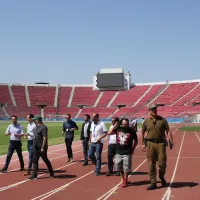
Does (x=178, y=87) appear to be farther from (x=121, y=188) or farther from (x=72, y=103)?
(x=121, y=188)

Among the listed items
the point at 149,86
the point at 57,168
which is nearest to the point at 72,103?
the point at 149,86

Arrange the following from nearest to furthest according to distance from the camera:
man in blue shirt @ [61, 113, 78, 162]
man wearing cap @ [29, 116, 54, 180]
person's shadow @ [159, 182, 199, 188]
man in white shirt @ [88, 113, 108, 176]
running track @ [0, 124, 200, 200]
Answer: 1. running track @ [0, 124, 200, 200]
2. person's shadow @ [159, 182, 199, 188]
3. man wearing cap @ [29, 116, 54, 180]
4. man in white shirt @ [88, 113, 108, 176]
5. man in blue shirt @ [61, 113, 78, 162]

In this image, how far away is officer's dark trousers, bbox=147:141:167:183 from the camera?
25.7 feet

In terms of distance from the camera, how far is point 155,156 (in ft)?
26.2

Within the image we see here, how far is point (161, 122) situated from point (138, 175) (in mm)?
2552

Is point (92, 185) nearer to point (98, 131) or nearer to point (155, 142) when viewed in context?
point (155, 142)

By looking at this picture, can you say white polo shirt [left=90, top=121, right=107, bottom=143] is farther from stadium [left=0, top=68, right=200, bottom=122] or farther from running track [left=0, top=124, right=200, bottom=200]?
stadium [left=0, top=68, right=200, bottom=122]

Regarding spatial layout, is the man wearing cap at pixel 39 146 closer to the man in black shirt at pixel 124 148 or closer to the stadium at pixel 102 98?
the man in black shirt at pixel 124 148

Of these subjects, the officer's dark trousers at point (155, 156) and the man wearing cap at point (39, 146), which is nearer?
the officer's dark trousers at point (155, 156)

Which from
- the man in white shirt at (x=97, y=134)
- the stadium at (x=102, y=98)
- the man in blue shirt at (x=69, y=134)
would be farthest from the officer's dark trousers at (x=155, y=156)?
the stadium at (x=102, y=98)

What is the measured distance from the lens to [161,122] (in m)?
7.98

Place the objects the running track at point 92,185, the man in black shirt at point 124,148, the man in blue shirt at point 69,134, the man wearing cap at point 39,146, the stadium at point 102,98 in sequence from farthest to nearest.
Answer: the stadium at point 102,98, the man in blue shirt at point 69,134, the man wearing cap at point 39,146, the man in black shirt at point 124,148, the running track at point 92,185

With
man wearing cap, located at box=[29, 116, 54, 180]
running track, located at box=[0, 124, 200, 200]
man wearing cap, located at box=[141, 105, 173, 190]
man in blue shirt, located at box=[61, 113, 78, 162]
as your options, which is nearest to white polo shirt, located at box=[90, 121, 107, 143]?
running track, located at box=[0, 124, 200, 200]

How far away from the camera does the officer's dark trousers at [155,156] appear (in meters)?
7.83
